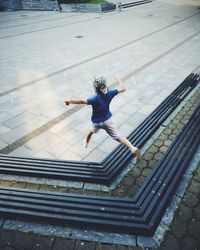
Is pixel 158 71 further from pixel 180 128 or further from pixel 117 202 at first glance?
pixel 117 202

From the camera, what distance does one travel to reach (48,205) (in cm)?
361

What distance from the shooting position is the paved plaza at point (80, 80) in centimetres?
486

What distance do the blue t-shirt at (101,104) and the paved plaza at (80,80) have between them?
1.11m

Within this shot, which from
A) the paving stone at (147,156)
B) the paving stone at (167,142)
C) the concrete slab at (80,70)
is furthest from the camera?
the concrete slab at (80,70)

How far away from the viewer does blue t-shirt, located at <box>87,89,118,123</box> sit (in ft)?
12.8

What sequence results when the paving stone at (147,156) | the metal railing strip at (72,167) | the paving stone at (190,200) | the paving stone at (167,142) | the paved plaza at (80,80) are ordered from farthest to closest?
the paving stone at (167,142) < the paved plaza at (80,80) < the paving stone at (147,156) < the metal railing strip at (72,167) < the paving stone at (190,200)

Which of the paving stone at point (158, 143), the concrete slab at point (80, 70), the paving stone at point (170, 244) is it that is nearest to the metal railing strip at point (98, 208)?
the paving stone at point (170, 244)

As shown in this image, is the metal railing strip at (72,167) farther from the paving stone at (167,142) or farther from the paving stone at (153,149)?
the paving stone at (167,142)

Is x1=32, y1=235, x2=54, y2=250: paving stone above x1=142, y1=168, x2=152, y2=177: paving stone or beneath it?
beneath

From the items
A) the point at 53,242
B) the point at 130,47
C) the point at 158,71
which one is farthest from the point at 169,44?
the point at 53,242

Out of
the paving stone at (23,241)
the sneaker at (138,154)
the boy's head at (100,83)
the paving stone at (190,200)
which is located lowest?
the paving stone at (23,241)

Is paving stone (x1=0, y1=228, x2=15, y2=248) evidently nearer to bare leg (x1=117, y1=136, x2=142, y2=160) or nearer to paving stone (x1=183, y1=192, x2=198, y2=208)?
bare leg (x1=117, y1=136, x2=142, y2=160)

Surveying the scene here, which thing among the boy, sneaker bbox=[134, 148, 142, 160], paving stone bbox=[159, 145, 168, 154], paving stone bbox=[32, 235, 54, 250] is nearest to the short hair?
the boy

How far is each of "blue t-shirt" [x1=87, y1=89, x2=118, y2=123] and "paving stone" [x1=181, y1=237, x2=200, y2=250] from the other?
Answer: 94.2 inches
